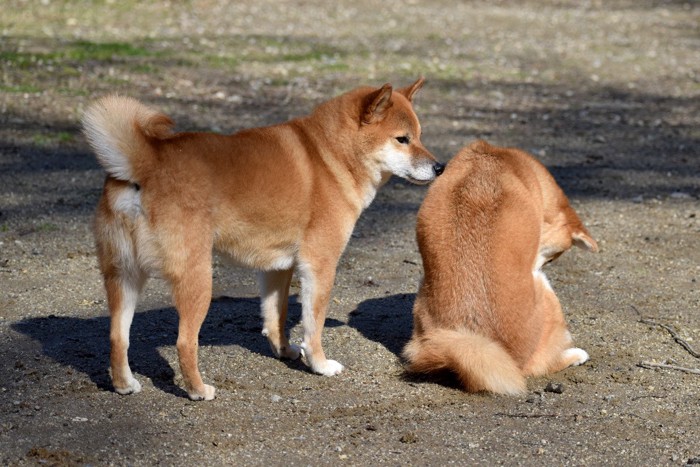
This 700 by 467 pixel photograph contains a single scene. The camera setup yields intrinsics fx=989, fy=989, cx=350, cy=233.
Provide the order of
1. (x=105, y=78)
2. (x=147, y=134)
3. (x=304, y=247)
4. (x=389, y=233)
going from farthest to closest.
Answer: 1. (x=105, y=78)
2. (x=389, y=233)
3. (x=304, y=247)
4. (x=147, y=134)

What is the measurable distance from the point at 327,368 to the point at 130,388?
1.00 meters

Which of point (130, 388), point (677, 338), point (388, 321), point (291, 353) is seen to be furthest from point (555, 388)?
point (130, 388)

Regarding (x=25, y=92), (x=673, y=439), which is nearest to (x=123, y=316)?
(x=673, y=439)

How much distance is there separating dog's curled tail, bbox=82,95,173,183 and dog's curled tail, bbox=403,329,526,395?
1635 millimetres

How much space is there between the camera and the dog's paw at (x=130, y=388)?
461 centimetres

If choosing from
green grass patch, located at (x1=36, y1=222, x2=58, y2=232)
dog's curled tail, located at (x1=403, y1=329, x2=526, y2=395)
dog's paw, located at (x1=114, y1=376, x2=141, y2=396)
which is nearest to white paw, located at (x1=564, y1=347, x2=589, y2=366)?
dog's curled tail, located at (x1=403, y1=329, x2=526, y2=395)

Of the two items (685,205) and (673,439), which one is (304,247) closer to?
(673,439)

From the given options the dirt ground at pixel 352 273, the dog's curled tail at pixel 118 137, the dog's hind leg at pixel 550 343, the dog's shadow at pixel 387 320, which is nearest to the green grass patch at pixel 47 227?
the dirt ground at pixel 352 273

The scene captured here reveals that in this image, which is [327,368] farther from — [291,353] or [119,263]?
[119,263]

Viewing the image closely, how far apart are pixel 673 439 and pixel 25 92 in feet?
27.2

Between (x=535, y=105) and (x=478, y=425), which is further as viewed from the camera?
(x=535, y=105)

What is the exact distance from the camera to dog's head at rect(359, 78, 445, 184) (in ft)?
16.9

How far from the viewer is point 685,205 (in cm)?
852

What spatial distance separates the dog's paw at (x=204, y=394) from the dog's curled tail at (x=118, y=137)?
101 centimetres
